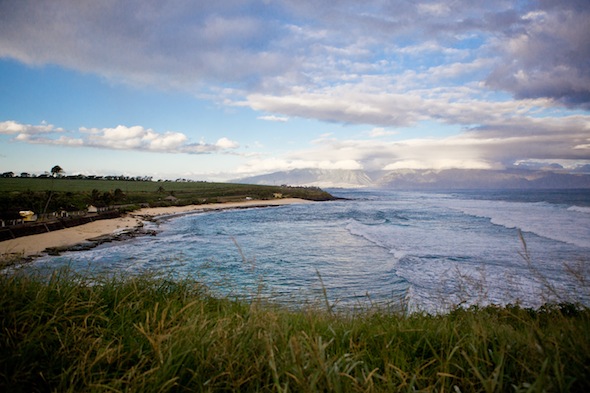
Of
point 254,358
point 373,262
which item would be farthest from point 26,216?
point 254,358

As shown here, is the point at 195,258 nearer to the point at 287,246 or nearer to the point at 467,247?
the point at 287,246

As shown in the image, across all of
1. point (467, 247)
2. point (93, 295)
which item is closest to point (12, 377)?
point (93, 295)

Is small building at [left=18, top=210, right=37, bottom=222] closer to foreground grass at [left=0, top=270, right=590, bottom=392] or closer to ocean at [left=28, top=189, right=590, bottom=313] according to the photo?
ocean at [left=28, top=189, right=590, bottom=313]

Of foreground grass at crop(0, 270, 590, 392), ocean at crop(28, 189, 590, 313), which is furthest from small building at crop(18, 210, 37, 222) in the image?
foreground grass at crop(0, 270, 590, 392)

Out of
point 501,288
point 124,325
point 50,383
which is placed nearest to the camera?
point 50,383

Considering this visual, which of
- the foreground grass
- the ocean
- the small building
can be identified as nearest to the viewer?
the foreground grass

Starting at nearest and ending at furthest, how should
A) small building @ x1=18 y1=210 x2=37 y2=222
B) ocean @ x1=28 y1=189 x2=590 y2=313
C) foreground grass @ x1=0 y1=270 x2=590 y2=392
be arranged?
foreground grass @ x1=0 y1=270 x2=590 y2=392 < ocean @ x1=28 y1=189 x2=590 y2=313 < small building @ x1=18 y1=210 x2=37 y2=222

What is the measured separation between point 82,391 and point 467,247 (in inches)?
1003

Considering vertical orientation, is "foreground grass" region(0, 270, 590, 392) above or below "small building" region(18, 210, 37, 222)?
above

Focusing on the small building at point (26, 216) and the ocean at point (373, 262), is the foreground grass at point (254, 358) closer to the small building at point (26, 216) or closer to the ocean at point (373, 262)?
the ocean at point (373, 262)

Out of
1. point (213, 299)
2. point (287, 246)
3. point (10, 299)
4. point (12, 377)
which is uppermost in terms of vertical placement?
point (10, 299)

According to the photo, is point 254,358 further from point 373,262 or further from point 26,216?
point 26,216

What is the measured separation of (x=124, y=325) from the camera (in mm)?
3553

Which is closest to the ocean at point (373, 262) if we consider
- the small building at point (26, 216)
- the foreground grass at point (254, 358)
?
the foreground grass at point (254, 358)
